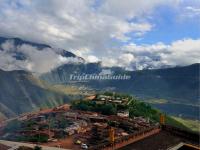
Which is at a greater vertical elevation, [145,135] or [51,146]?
[145,135]

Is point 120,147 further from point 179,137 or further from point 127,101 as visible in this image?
point 127,101

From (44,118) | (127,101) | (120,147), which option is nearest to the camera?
(120,147)

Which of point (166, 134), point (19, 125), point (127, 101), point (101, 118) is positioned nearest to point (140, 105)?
point (127, 101)

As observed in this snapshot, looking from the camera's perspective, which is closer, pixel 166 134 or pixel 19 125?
pixel 166 134

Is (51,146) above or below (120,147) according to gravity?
below

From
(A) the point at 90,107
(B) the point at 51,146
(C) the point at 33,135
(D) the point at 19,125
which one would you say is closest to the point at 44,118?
(D) the point at 19,125

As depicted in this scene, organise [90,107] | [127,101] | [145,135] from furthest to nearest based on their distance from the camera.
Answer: [127,101]
[90,107]
[145,135]

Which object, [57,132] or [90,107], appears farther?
[90,107]

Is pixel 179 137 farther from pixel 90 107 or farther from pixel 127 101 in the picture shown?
pixel 127 101

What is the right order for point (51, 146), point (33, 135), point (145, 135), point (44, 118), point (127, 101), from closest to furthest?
point (145, 135), point (51, 146), point (33, 135), point (44, 118), point (127, 101)
